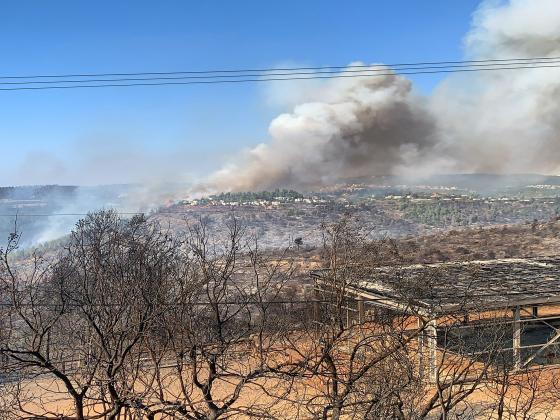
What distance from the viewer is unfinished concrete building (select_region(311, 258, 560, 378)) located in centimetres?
1194

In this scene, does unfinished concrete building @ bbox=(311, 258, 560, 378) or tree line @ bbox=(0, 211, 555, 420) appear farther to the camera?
unfinished concrete building @ bbox=(311, 258, 560, 378)

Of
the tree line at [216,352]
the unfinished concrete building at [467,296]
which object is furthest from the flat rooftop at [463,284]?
the tree line at [216,352]

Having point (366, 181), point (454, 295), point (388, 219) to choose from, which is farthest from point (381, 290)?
point (366, 181)

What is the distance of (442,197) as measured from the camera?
5684 cm

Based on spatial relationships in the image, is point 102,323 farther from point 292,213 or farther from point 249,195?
point 249,195

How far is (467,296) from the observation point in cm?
1152

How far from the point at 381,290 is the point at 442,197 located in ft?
148

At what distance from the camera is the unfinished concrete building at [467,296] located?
11.9 metres

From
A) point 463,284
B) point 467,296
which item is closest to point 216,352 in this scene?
point 467,296

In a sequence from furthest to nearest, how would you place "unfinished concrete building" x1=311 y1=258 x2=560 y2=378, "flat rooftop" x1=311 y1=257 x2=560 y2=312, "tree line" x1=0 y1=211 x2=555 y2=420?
"flat rooftop" x1=311 y1=257 x2=560 y2=312, "unfinished concrete building" x1=311 y1=258 x2=560 y2=378, "tree line" x1=0 y1=211 x2=555 y2=420

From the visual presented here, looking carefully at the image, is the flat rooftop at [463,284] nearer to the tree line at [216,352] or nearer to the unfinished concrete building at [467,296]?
the unfinished concrete building at [467,296]

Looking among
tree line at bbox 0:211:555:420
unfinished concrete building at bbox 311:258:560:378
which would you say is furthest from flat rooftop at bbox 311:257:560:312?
tree line at bbox 0:211:555:420

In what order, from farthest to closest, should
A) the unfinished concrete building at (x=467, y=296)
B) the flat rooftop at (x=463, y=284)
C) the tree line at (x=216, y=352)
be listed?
the flat rooftop at (x=463, y=284), the unfinished concrete building at (x=467, y=296), the tree line at (x=216, y=352)

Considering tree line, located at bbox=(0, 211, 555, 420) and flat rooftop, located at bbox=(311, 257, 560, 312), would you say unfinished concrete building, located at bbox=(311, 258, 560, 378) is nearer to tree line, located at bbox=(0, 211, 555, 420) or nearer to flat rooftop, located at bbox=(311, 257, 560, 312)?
flat rooftop, located at bbox=(311, 257, 560, 312)
